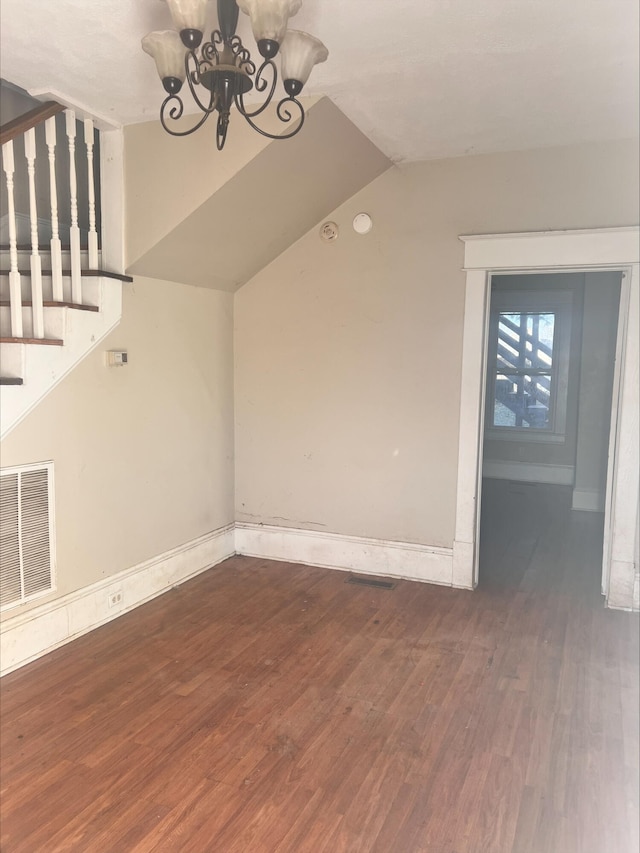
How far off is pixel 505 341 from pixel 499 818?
592cm

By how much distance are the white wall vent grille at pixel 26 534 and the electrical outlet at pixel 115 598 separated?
41 centimetres

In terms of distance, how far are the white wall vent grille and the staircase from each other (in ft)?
0.85

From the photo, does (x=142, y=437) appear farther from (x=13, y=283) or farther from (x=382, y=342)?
Result: (x=382, y=342)

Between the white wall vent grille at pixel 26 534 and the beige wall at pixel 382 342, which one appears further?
the beige wall at pixel 382 342

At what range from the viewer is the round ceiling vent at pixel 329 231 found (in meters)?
3.99

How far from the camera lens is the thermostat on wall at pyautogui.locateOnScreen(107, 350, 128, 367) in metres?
3.26

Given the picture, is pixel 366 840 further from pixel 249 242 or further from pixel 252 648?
pixel 249 242

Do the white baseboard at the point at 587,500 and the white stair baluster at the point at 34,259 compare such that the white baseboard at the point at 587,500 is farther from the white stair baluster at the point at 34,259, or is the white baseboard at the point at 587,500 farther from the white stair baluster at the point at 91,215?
the white stair baluster at the point at 34,259

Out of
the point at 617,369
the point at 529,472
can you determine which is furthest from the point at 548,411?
the point at 617,369

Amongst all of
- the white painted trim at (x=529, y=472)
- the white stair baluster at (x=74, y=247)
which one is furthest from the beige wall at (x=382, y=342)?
the white painted trim at (x=529, y=472)

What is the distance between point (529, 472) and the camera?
708cm

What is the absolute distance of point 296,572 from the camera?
4.14 m

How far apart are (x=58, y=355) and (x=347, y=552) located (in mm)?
2215

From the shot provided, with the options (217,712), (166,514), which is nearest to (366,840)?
(217,712)
